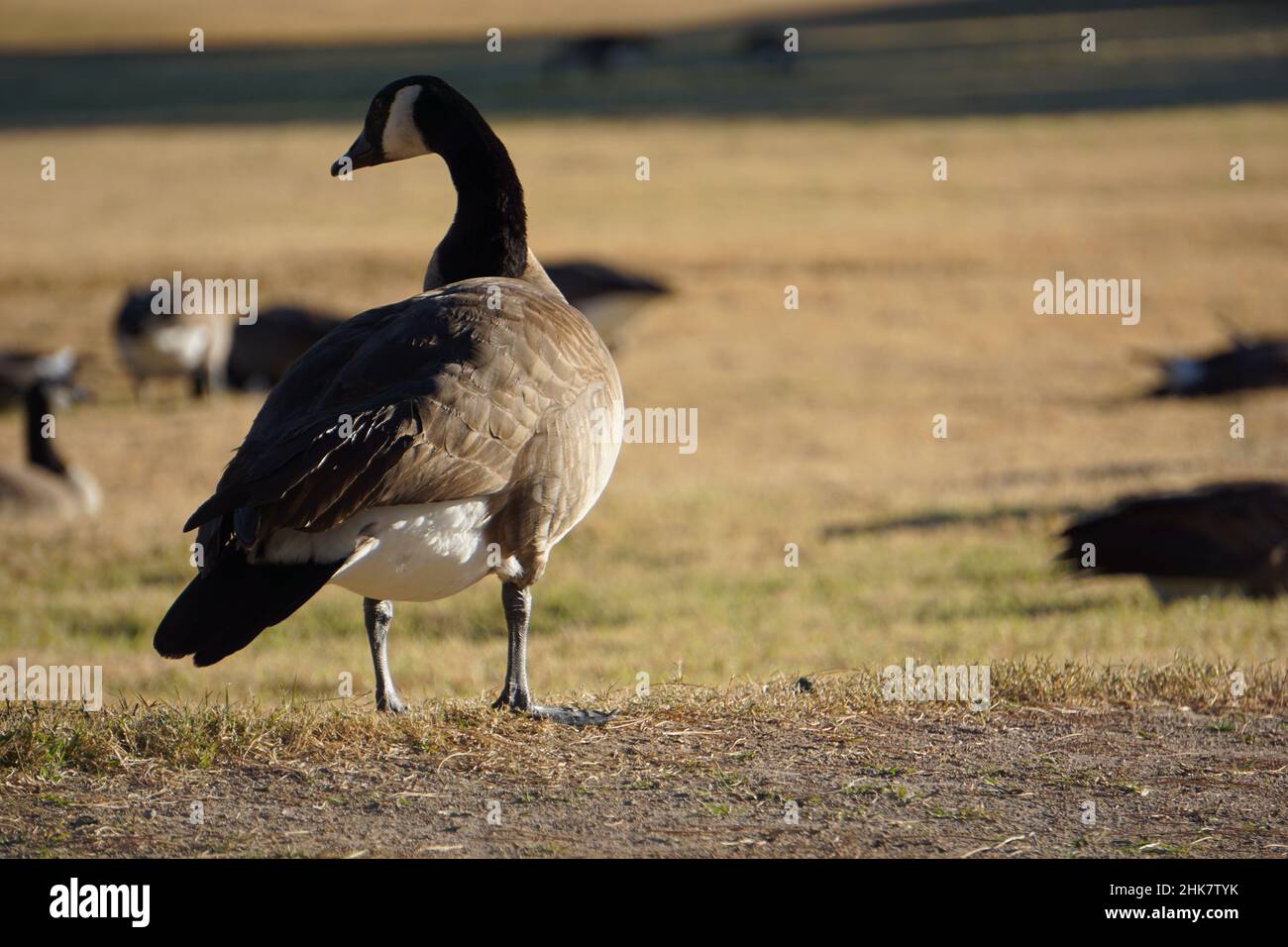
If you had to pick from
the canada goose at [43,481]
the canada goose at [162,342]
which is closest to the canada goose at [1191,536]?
the canada goose at [43,481]

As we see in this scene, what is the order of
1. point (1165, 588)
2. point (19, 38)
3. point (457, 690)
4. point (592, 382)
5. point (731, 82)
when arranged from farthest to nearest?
point (19, 38)
point (731, 82)
point (1165, 588)
point (457, 690)
point (592, 382)

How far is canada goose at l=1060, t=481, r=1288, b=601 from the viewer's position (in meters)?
8.66

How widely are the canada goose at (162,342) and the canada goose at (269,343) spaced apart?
1.47 ft

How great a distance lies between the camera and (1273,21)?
57125mm

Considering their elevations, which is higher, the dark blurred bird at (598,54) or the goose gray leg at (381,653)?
the dark blurred bird at (598,54)

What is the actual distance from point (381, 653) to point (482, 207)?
1854 millimetres

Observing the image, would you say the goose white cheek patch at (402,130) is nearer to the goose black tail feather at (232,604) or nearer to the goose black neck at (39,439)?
the goose black tail feather at (232,604)

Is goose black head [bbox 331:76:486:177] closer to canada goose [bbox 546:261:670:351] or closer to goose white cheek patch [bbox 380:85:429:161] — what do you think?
goose white cheek patch [bbox 380:85:429:161]

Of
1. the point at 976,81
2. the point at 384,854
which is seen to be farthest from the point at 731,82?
the point at 384,854

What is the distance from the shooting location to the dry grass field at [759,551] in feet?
15.3

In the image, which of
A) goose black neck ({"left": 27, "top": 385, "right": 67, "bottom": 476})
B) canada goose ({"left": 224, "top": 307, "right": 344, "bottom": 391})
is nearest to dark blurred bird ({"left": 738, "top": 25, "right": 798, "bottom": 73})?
canada goose ({"left": 224, "top": 307, "right": 344, "bottom": 391})

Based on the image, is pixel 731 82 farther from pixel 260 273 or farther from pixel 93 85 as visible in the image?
pixel 260 273

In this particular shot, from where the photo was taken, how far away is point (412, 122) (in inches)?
245

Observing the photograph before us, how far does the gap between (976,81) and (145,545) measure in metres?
39.6
